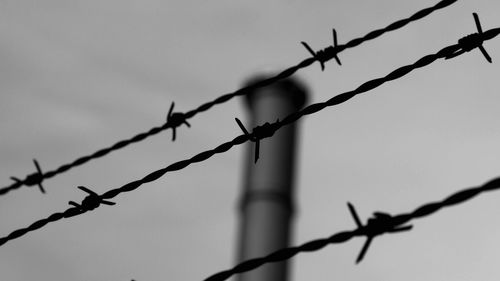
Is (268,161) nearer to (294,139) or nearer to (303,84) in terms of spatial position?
(294,139)

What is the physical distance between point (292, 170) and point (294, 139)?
23.3 inches

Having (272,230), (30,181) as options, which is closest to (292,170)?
(272,230)

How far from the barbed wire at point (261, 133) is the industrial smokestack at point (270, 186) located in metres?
7.55

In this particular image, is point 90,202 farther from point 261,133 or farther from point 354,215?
point 354,215

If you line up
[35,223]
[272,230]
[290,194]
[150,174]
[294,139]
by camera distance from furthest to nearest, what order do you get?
[294,139] < [290,194] < [272,230] < [35,223] < [150,174]

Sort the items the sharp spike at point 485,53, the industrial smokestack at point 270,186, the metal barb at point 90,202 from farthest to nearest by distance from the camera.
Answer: the industrial smokestack at point 270,186 < the metal barb at point 90,202 < the sharp spike at point 485,53

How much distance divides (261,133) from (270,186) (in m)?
8.72

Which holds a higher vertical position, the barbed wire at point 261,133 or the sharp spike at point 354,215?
the barbed wire at point 261,133

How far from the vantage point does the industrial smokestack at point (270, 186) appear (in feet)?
33.6

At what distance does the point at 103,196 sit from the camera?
7.36 ft

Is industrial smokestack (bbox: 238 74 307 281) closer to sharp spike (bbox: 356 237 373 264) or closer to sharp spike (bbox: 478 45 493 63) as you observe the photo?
sharp spike (bbox: 478 45 493 63)

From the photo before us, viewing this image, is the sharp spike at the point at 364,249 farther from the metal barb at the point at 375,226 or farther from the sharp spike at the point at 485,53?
the sharp spike at the point at 485,53

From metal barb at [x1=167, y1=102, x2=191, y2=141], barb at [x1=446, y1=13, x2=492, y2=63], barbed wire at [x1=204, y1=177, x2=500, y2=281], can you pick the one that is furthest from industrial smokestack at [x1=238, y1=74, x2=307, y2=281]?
barbed wire at [x1=204, y1=177, x2=500, y2=281]

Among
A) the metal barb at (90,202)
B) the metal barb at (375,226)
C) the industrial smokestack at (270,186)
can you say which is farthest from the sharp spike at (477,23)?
the industrial smokestack at (270,186)
